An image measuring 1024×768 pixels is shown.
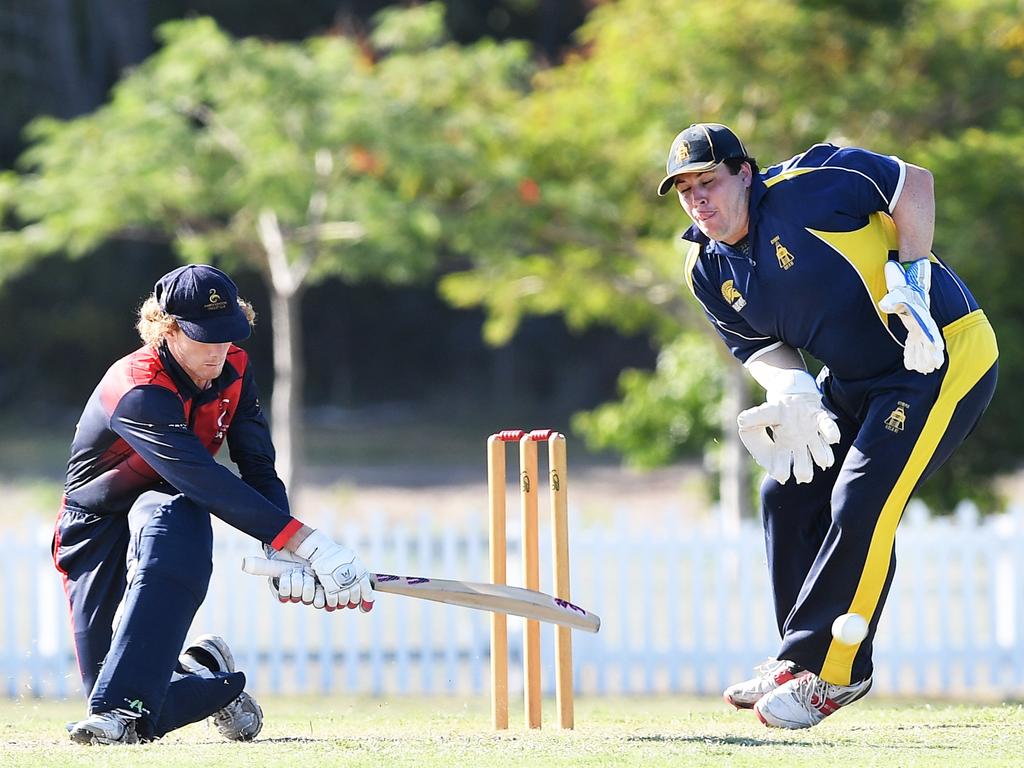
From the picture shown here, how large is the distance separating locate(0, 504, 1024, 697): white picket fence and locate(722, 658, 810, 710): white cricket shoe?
11.7 feet

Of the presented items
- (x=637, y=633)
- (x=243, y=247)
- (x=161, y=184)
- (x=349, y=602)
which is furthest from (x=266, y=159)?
(x=349, y=602)

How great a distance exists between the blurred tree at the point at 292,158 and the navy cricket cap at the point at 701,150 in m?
5.44

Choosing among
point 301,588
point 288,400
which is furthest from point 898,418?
point 288,400

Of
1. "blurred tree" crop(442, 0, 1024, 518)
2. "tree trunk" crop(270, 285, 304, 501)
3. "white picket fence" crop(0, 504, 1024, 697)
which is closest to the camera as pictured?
"white picket fence" crop(0, 504, 1024, 697)

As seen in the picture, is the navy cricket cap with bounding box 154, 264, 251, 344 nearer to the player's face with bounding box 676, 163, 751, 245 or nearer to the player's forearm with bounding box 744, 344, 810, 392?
the player's face with bounding box 676, 163, 751, 245

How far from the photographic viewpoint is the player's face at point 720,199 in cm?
439

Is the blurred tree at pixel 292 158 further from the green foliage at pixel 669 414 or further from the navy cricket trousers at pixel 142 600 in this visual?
the navy cricket trousers at pixel 142 600

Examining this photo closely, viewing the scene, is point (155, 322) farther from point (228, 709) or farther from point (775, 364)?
point (775, 364)

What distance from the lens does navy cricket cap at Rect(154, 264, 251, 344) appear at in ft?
13.9

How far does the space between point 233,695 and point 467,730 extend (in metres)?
0.73

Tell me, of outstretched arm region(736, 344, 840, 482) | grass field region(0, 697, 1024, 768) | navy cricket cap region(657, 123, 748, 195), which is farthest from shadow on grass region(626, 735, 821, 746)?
navy cricket cap region(657, 123, 748, 195)

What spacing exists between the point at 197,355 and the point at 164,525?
47cm

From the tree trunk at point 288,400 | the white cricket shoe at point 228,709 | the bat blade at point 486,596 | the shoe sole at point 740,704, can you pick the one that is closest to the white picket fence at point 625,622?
the tree trunk at point 288,400

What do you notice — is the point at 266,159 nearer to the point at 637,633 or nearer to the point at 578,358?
the point at 637,633
